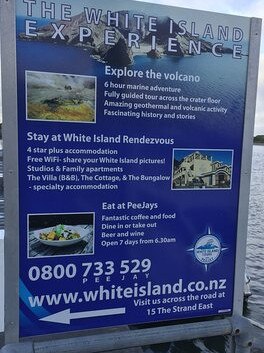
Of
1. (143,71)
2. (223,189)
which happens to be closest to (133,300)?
(223,189)

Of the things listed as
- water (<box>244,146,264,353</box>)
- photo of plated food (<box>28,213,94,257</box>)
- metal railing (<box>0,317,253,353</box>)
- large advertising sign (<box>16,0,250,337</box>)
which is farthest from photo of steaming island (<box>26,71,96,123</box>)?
water (<box>244,146,264,353</box>)

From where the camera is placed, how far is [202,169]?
2.57m

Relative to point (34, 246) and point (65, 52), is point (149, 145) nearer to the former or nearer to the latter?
point (65, 52)

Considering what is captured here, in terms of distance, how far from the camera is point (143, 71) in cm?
235

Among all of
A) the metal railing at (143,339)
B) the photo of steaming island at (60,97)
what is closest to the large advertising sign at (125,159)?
the photo of steaming island at (60,97)

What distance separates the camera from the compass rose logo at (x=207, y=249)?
104 inches

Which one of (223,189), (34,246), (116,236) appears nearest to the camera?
(34,246)

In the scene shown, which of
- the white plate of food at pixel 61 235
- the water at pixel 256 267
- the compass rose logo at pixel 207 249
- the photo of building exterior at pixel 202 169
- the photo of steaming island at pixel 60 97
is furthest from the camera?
the water at pixel 256 267

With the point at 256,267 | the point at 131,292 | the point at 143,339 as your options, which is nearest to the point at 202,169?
the point at 131,292

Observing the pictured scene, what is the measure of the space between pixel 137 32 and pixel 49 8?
0.49 metres

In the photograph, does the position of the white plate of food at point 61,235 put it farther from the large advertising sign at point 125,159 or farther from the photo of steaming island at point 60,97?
the photo of steaming island at point 60,97

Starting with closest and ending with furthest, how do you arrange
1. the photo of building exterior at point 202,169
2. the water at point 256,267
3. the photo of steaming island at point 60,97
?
1. the photo of steaming island at point 60,97
2. the photo of building exterior at point 202,169
3. the water at point 256,267

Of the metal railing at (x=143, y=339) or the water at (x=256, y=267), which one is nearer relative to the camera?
the metal railing at (x=143, y=339)

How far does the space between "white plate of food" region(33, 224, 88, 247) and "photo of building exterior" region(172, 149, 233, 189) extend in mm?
624
